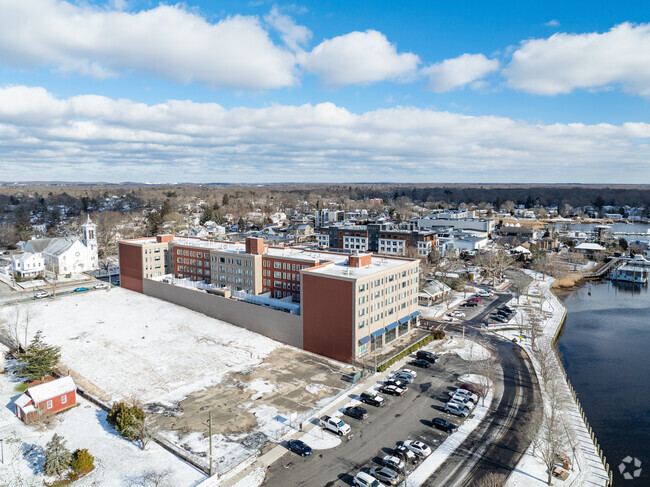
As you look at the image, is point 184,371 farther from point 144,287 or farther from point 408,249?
point 408,249

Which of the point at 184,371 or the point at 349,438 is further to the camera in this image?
the point at 184,371

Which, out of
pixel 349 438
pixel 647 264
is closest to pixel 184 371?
pixel 349 438

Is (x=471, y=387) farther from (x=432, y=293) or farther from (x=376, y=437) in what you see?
(x=432, y=293)

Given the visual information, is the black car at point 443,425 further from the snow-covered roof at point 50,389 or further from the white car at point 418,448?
the snow-covered roof at point 50,389

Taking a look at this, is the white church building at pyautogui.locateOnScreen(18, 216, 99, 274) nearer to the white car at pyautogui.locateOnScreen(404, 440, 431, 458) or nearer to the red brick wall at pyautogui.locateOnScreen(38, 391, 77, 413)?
the red brick wall at pyautogui.locateOnScreen(38, 391, 77, 413)

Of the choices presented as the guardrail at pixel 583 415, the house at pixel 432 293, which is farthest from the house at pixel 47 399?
the house at pixel 432 293

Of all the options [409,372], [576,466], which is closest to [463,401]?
[409,372]

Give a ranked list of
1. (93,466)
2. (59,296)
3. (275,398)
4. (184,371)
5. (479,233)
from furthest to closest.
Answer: (479,233) < (59,296) < (184,371) < (275,398) < (93,466)
